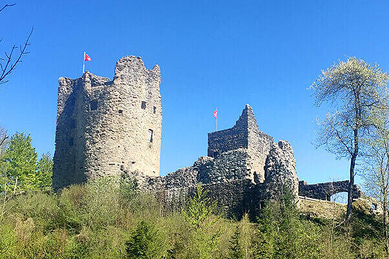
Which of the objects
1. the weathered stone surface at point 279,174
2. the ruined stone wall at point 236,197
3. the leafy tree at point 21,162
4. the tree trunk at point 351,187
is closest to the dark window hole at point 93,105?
the ruined stone wall at point 236,197

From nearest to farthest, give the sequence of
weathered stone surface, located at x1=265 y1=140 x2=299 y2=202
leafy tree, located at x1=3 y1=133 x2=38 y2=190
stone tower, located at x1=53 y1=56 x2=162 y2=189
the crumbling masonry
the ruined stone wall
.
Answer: weathered stone surface, located at x1=265 y1=140 x2=299 y2=202 → the ruined stone wall → the crumbling masonry → stone tower, located at x1=53 y1=56 x2=162 y2=189 → leafy tree, located at x1=3 y1=133 x2=38 y2=190

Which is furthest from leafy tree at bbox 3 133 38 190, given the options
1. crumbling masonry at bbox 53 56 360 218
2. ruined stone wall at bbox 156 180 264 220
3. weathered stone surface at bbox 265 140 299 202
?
weathered stone surface at bbox 265 140 299 202

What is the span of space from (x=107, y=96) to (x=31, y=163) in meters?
16.0

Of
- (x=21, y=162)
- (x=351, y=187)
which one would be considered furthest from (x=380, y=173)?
(x=21, y=162)

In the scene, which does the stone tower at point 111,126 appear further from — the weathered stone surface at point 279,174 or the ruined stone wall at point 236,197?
the weathered stone surface at point 279,174

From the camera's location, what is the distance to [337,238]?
14484 millimetres

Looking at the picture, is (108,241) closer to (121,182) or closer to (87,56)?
(121,182)

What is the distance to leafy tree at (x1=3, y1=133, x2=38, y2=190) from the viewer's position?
34062 mm

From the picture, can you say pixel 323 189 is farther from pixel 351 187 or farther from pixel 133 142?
pixel 133 142

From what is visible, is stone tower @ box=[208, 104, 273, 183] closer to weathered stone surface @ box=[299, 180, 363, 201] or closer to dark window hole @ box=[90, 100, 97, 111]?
weathered stone surface @ box=[299, 180, 363, 201]

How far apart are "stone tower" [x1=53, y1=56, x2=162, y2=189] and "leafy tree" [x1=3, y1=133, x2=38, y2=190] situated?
31.5 feet

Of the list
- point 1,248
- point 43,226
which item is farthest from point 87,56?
point 1,248

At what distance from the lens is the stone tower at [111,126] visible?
2306 centimetres

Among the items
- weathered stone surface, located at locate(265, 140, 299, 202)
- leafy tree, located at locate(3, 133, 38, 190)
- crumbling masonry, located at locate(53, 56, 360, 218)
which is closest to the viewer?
weathered stone surface, located at locate(265, 140, 299, 202)
